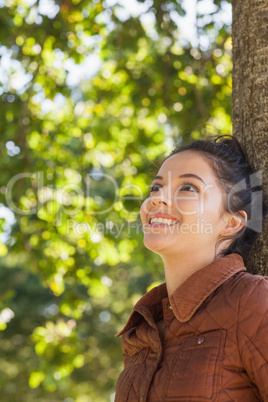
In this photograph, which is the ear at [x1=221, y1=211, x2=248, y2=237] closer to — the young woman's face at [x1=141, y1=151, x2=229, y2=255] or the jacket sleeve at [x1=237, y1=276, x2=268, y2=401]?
the young woman's face at [x1=141, y1=151, x2=229, y2=255]

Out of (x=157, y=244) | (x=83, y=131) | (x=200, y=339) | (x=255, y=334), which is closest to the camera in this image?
(x=255, y=334)

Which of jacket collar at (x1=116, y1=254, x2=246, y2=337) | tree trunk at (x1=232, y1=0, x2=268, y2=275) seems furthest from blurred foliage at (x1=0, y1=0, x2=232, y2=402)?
jacket collar at (x1=116, y1=254, x2=246, y2=337)

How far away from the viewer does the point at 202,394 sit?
1.54 metres

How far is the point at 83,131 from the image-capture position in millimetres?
6141

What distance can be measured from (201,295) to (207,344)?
0.18 meters

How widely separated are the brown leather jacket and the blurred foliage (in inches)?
124

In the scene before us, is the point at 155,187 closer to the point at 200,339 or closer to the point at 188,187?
the point at 188,187

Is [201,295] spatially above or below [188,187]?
below

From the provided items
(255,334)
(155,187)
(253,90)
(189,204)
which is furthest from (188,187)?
(255,334)

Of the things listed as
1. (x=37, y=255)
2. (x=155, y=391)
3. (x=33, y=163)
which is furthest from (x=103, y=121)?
(x=155, y=391)

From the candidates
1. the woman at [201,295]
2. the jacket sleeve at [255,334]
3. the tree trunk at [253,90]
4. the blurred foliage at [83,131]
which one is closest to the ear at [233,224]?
the woman at [201,295]

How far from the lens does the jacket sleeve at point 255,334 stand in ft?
4.87

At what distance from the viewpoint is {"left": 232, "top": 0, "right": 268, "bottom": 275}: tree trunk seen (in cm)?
209

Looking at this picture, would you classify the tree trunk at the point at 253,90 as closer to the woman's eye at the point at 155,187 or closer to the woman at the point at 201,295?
the woman at the point at 201,295
